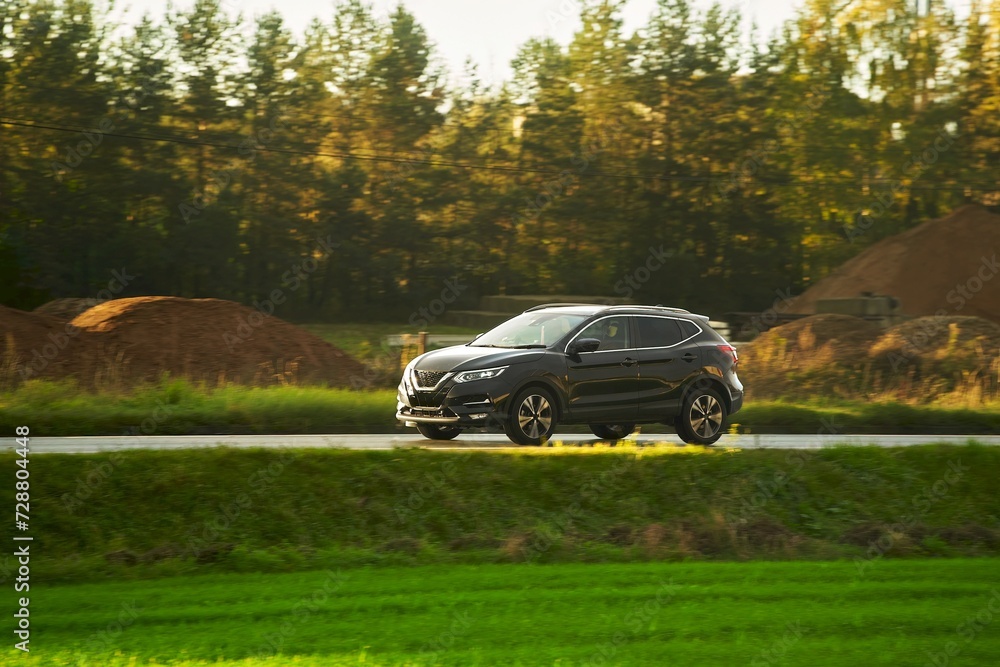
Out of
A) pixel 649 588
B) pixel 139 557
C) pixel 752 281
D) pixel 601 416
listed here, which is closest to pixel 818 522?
pixel 601 416

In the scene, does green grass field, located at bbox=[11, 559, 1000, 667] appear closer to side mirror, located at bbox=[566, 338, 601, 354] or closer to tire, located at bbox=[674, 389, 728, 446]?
side mirror, located at bbox=[566, 338, 601, 354]

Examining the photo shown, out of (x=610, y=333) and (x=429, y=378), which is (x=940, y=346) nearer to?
(x=610, y=333)

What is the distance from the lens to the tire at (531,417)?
14.7 metres

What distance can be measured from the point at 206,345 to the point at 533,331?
506 inches

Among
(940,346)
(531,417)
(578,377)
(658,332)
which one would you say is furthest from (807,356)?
(531,417)

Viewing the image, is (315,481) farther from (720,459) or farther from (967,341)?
(967,341)

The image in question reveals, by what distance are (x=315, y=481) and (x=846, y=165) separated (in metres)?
52.2

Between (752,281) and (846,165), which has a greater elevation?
(846,165)

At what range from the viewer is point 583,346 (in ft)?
49.8

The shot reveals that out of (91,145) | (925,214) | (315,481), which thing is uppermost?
(91,145)

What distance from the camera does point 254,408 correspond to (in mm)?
19031

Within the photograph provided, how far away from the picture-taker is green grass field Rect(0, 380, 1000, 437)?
1786cm

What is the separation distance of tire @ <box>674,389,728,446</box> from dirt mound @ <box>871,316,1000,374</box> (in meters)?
14.5

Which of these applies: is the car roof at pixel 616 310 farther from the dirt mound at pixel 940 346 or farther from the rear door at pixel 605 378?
the dirt mound at pixel 940 346
